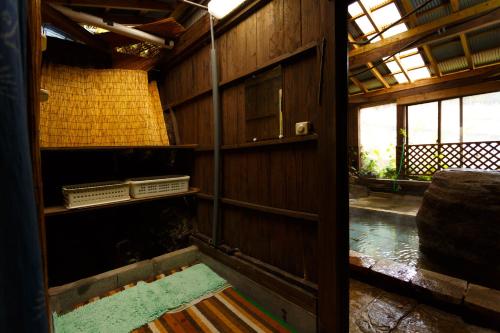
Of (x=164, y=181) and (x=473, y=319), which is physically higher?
(x=164, y=181)

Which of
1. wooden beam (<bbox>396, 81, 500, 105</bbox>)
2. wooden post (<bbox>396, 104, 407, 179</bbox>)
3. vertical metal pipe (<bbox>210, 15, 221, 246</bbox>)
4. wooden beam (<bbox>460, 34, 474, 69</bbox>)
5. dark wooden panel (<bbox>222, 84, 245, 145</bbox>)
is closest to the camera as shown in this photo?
dark wooden panel (<bbox>222, 84, 245, 145</bbox>)

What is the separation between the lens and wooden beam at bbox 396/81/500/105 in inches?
298

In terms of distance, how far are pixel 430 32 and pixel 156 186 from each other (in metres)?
7.01

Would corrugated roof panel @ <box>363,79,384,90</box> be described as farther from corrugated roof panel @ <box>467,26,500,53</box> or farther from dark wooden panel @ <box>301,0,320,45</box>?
dark wooden panel @ <box>301,0,320,45</box>

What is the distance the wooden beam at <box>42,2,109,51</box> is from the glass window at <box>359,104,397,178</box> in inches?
423

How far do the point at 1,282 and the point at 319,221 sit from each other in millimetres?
1969

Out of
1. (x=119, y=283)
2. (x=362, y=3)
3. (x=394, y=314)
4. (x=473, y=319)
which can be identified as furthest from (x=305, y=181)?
(x=362, y=3)

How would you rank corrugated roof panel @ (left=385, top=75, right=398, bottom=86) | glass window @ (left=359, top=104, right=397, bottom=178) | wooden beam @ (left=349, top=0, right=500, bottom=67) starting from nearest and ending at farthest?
1. wooden beam @ (left=349, top=0, right=500, bottom=67)
2. corrugated roof panel @ (left=385, top=75, right=398, bottom=86)
3. glass window @ (left=359, top=104, right=397, bottom=178)

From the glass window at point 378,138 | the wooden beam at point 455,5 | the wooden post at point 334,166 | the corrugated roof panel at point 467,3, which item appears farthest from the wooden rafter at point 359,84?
the wooden post at point 334,166

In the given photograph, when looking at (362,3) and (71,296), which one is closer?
(71,296)

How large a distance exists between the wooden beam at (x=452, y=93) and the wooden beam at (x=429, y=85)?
14 centimetres

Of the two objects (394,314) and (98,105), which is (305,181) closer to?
(394,314)

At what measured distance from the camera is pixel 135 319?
2418 mm

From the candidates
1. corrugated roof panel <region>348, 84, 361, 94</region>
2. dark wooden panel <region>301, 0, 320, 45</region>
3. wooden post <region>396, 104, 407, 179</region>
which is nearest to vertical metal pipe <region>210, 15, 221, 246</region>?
dark wooden panel <region>301, 0, 320, 45</region>
